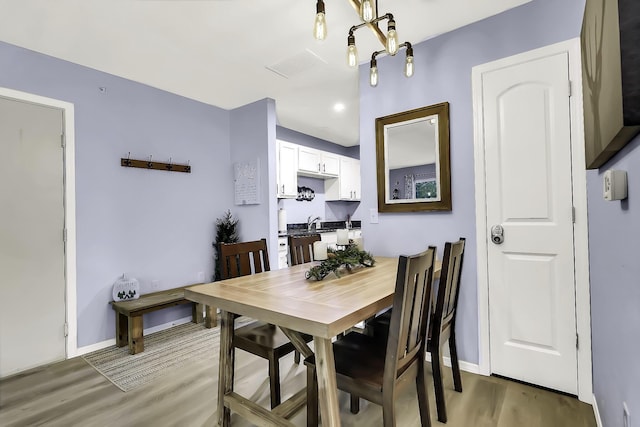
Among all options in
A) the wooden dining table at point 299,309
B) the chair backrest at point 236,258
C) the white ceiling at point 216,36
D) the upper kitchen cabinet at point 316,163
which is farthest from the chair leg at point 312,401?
the upper kitchen cabinet at point 316,163

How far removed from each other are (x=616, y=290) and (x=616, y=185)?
460 mm

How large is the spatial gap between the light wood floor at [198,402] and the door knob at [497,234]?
95 cm

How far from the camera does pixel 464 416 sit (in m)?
1.75

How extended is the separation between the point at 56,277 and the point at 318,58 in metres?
2.94

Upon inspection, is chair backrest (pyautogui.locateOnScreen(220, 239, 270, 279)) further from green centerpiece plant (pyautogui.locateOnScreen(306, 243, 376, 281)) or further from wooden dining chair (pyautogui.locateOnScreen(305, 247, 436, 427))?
wooden dining chair (pyautogui.locateOnScreen(305, 247, 436, 427))

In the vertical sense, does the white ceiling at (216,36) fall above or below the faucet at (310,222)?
above

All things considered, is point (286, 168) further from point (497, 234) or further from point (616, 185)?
point (616, 185)

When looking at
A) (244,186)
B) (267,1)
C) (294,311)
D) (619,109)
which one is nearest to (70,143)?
(244,186)

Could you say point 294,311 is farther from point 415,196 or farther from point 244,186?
point 244,186

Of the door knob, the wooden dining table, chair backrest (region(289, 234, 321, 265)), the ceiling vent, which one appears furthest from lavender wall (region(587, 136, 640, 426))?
the ceiling vent

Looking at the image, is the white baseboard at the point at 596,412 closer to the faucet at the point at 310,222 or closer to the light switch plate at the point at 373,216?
the light switch plate at the point at 373,216

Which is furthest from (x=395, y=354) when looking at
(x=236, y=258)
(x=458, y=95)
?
(x=458, y=95)

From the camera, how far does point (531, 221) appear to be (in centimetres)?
204

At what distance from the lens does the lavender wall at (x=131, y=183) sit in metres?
2.76
